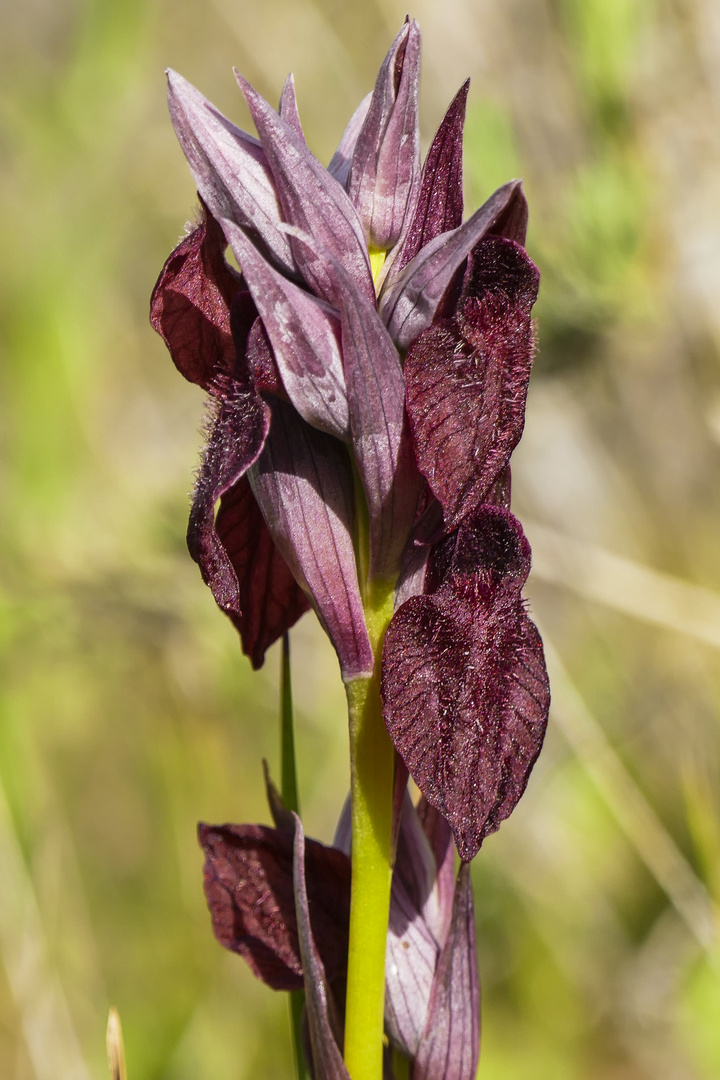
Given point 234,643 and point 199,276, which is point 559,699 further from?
point 199,276

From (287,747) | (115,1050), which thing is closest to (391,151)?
(287,747)

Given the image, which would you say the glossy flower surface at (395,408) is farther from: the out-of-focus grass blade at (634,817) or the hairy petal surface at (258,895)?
the out-of-focus grass blade at (634,817)

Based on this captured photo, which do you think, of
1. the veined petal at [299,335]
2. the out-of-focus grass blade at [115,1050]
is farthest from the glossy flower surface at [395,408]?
the out-of-focus grass blade at [115,1050]

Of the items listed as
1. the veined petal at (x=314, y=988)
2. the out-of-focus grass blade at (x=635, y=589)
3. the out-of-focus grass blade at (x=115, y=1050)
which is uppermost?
the out-of-focus grass blade at (x=635, y=589)

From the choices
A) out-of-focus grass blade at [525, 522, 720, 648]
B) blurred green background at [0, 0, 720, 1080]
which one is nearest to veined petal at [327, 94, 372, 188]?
blurred green background at [0, 0, 720, 1080]

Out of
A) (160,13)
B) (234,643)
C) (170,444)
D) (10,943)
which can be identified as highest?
(160,13)

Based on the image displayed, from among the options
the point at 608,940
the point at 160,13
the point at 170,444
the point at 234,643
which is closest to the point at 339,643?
the point at 234,643
